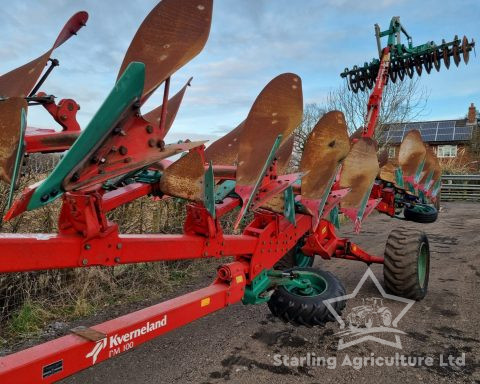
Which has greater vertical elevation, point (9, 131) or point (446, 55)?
point (446, 55)

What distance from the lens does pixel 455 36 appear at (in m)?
6.26

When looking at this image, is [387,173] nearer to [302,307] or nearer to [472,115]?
[302,307]

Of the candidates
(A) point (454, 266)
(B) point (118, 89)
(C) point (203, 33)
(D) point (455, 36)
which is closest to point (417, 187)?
(A) point (454, 266)

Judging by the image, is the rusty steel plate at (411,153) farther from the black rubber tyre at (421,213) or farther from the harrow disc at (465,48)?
the harrow disc at (465,48)

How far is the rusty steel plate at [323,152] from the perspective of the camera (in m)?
3.30

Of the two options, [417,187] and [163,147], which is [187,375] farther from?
[417,187]

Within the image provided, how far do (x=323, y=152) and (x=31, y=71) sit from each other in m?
2.16

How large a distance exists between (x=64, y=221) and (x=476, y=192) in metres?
20.5

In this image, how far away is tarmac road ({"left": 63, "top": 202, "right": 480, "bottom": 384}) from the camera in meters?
3.04

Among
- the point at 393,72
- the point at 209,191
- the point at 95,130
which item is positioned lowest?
the point at 209,191

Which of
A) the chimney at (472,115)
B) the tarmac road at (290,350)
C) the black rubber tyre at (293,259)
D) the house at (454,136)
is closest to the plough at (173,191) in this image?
the tarmac road at (290,350)

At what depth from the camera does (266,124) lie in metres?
2.97

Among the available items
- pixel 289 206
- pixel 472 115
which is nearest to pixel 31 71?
pixel 289 206

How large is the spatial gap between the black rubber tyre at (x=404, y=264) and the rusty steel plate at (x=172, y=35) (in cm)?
328
